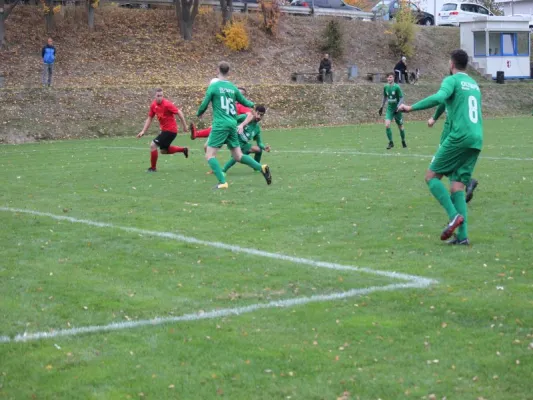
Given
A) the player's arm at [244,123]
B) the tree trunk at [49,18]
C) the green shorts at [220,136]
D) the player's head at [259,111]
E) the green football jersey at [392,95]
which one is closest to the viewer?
the green shorts at [220,136]

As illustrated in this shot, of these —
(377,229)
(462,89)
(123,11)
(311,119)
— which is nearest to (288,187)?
(377,229)

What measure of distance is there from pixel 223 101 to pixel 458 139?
5857 millimetres

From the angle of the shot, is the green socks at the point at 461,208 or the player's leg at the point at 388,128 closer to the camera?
the green socks at the point at 461,208

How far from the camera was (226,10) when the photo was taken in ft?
164

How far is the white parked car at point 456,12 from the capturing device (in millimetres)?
62344

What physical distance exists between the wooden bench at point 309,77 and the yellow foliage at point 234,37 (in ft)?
13.1

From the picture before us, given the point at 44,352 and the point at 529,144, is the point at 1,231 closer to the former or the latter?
the point at 44,352

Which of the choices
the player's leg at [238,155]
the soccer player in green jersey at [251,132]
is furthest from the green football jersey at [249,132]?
the player's leg at [238,155]

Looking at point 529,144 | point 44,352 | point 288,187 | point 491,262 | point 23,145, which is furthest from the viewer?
point 23,145

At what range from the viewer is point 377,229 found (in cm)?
1055

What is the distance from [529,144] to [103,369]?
748 inches

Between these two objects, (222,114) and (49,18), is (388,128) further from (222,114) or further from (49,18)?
(49,18)

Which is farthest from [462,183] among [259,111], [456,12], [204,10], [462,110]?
[456,12]

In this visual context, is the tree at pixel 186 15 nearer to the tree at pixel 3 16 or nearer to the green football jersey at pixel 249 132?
the tree at pixel 3 16
